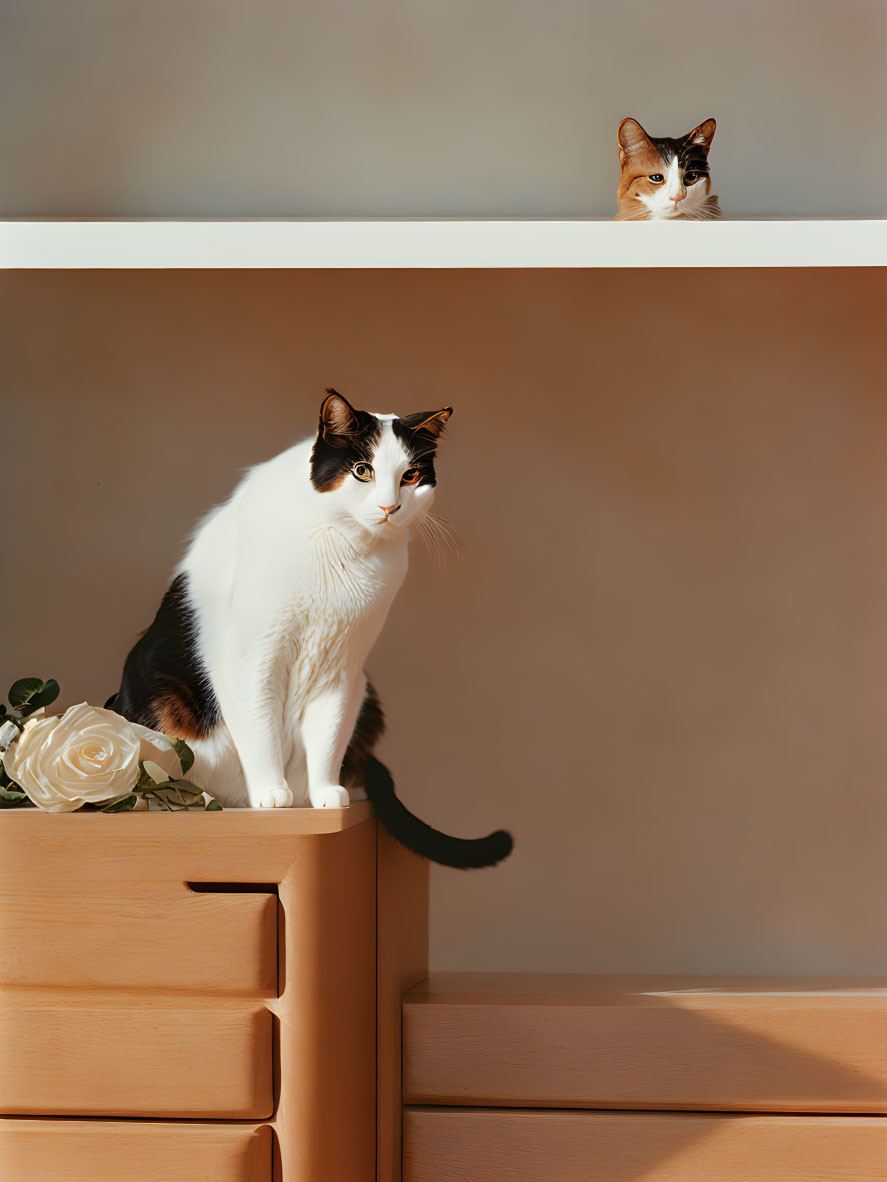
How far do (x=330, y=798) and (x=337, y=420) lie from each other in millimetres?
365

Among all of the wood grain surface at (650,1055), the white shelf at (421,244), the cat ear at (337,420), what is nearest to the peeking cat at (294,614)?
the cat ear at (337,420)

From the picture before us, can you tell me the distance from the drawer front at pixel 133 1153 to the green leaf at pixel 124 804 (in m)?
0.27

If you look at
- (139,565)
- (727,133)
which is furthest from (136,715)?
(727,133)

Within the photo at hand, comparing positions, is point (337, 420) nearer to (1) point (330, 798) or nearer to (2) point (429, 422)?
(2) point (429, 422)

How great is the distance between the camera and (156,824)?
0.89 metres

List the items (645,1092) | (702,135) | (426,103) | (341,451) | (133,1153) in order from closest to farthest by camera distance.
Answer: (133,1153), (341,451), (645,1092), (702,135), (426,103)

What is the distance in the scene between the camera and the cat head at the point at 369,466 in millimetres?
950

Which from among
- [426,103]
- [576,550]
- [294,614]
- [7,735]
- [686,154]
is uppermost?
[426,103]

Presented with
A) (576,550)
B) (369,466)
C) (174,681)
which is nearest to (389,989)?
(174,681)

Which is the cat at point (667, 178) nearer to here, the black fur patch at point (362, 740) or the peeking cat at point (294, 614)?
the peeking cat at point (294, 614)

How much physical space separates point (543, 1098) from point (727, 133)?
137 centimetres

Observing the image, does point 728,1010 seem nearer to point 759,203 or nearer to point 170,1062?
point 170,1062

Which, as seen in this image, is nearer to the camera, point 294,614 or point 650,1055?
point 294,614

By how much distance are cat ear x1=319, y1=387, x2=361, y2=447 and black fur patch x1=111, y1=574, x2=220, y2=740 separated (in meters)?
0.22
